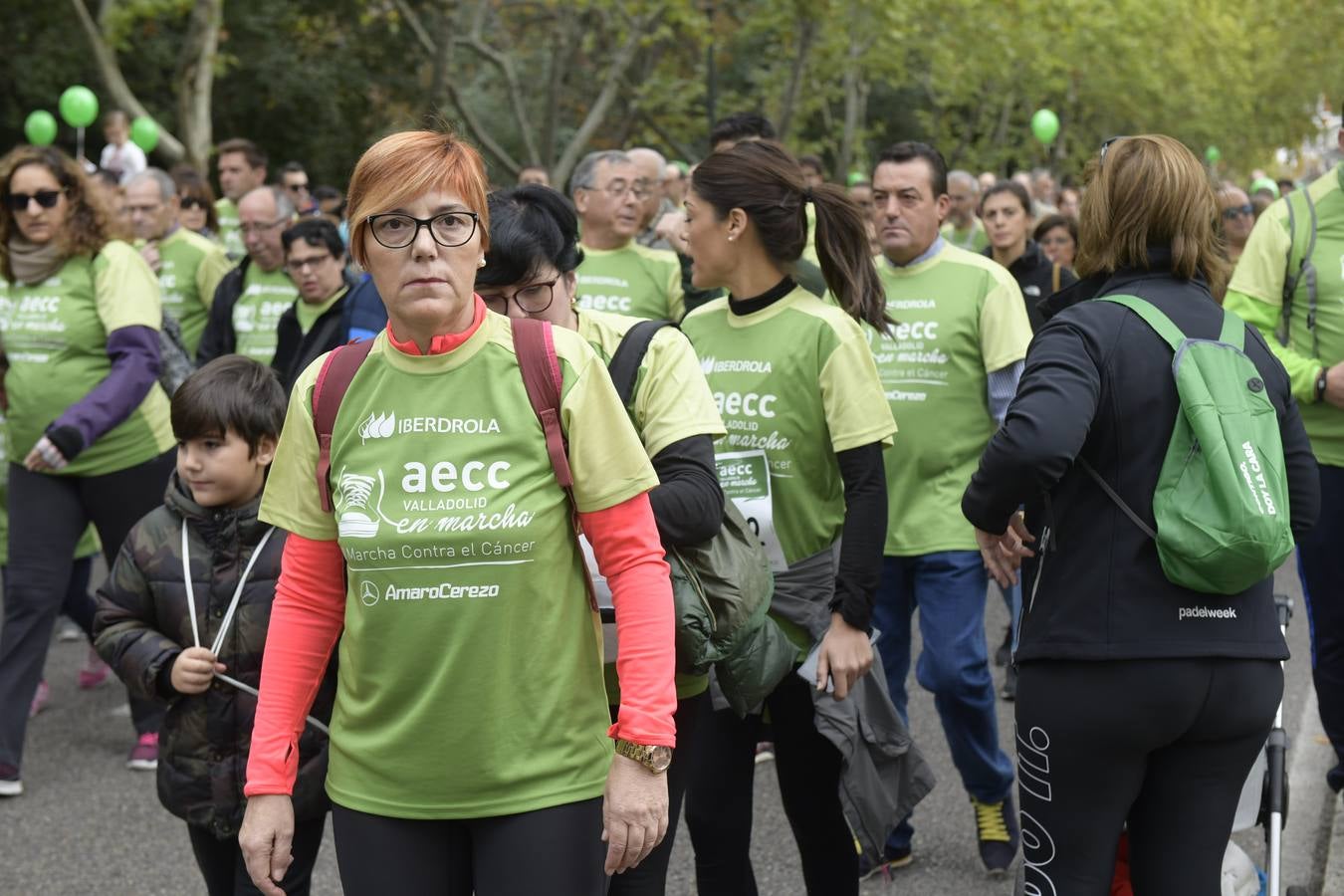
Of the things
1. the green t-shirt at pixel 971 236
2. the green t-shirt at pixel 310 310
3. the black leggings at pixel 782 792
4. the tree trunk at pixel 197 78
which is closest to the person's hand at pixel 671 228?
the green t-shirt at pixel 310 310

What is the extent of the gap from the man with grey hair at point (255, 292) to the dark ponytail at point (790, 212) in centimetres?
438

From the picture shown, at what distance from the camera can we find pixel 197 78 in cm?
2298

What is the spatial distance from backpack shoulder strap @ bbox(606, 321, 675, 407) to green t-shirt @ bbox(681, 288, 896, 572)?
870 millimetres

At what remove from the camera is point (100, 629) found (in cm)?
415

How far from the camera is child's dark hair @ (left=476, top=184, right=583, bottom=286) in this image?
344cm

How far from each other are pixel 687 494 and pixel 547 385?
51cm

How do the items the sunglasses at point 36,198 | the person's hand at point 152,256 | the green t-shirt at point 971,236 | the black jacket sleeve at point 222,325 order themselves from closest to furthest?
the sunglasses at point 36,198, the black jacket sleeve at point 222,325, the person's hand at point 152,256, the green t-shirt at point 971,236

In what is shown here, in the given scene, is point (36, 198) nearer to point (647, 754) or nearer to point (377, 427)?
point (377, 427)

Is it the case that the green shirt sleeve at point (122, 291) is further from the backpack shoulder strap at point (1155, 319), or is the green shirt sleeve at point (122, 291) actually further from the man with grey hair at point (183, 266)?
the backpack shoulder strap at point (1155, 319)

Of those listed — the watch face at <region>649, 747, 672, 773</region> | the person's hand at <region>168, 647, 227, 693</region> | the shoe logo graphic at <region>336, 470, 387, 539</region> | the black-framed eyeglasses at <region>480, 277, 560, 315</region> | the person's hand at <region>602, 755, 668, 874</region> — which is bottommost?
the person's hand at <region>168, 647, 227, 693</region>

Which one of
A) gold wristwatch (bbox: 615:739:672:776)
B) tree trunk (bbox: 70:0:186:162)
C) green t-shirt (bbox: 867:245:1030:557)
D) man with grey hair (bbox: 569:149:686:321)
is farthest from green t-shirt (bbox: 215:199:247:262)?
tree trunk (bbox: 70:0:186:162)

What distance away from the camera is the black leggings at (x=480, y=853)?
2.78 meters

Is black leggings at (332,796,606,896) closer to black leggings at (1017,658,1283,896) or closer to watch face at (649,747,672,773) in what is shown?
watch face at (649,747,672,773)

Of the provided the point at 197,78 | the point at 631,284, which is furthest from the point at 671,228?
the point at 197,78
